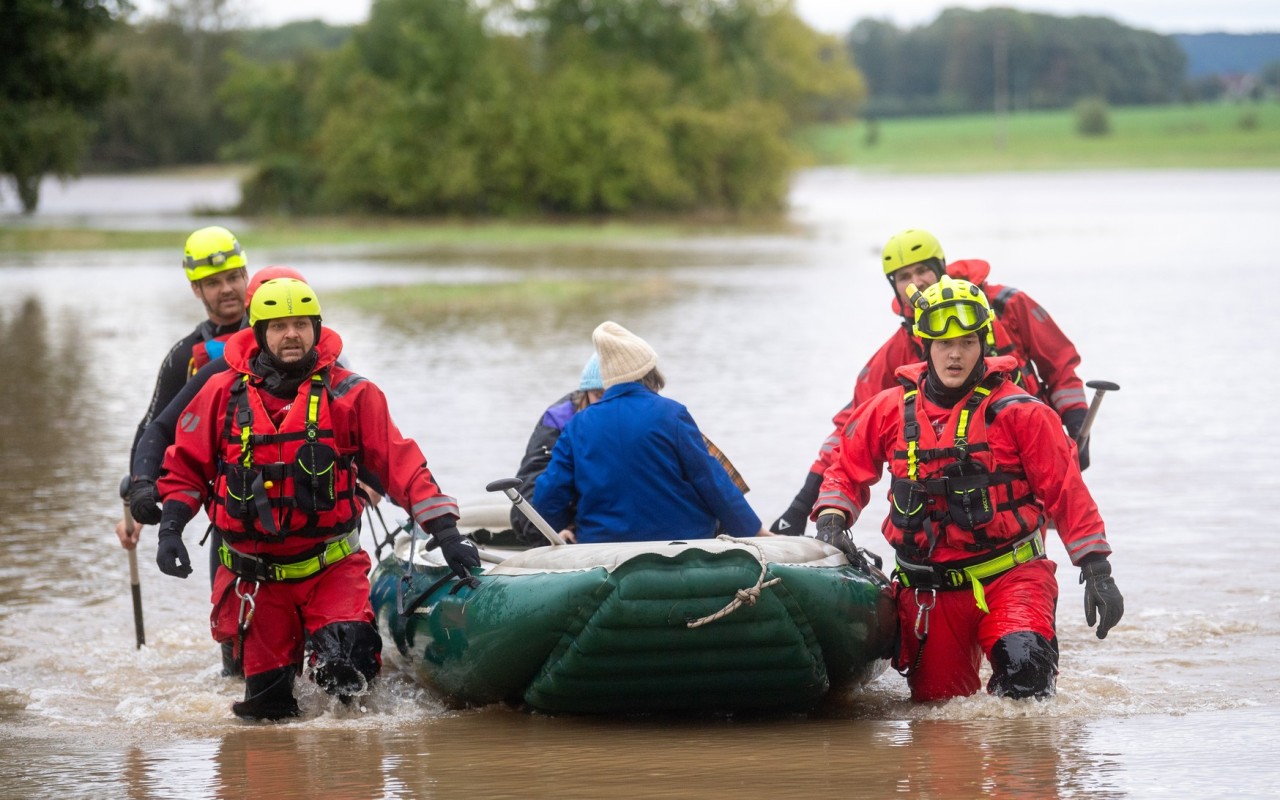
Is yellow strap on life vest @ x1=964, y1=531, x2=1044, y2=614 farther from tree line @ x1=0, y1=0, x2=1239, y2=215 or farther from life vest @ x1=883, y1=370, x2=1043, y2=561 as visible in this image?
tree line @ x1=0, y1=0, x2=1239, y2=215

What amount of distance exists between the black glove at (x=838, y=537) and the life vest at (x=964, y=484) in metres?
0.25

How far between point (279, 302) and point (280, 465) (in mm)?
543

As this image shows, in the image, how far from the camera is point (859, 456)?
6180mm

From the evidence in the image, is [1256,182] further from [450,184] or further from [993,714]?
[993,714]

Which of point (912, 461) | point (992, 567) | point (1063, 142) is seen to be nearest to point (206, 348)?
point (912, 461)

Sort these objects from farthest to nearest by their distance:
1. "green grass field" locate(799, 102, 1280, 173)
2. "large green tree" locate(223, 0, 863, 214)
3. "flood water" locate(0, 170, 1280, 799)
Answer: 1. "green grass field" locate(799, 102, 1280, 173)
2. "large green tree" locate(223, 0, 863, 214)
3. "flood water" locate(0, 170, 1280, 799)


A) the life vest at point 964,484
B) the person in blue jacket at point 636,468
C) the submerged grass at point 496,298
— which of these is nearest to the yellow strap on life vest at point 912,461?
the life vest at point 964,484

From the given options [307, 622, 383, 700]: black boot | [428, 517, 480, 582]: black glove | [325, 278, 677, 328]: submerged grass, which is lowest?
[325, 278, 677, 328]: submerged grass

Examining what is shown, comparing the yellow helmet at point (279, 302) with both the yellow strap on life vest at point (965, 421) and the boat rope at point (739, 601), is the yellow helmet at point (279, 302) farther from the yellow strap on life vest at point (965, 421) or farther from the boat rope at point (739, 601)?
the yellow strap on life vest at point (965, 421)

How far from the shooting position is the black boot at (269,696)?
625cm

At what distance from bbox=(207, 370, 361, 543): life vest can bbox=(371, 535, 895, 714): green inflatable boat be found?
60 cm

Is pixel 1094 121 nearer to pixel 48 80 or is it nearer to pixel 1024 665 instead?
pixel 48 80

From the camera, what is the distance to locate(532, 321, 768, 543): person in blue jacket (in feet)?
19.9

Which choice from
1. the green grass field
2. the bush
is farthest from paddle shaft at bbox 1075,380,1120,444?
the bush
